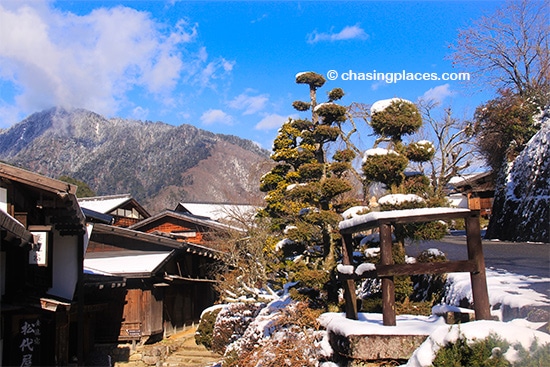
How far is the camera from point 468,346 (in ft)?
15.1

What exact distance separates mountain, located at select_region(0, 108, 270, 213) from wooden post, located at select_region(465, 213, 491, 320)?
77279 millimetres

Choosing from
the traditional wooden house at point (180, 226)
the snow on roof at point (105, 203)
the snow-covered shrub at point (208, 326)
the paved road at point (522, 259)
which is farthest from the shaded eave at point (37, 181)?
the snow on roof at point (105, 203)

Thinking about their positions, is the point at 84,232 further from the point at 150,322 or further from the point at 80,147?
the point at 80,147

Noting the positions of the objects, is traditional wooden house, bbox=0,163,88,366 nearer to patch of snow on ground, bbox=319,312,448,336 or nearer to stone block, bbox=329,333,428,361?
patch of snow on ground, bbox=319,312,448,336

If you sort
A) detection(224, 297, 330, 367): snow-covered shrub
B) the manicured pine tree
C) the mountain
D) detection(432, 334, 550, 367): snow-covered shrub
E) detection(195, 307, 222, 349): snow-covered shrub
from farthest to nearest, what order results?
the mountain < detection(195, 307, 222, 349): snow-covered shrub < the manicured pine tree < detection(224, 297, 330, 367): snow-covered shrub < detection(432, 334, 550, 367): snow-covered shrub

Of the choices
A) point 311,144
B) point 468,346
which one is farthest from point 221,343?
point 468,346

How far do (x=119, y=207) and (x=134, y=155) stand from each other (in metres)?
82.0

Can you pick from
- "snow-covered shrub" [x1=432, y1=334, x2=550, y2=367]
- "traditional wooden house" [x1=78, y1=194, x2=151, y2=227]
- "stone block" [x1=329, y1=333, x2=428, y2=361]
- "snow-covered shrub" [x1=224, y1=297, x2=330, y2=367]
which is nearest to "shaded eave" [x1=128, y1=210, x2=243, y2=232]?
"traditional wooden house" [x1=78, y1=194, x2=151, y2=227]

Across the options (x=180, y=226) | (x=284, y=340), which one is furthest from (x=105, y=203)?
(x=284, y=340)

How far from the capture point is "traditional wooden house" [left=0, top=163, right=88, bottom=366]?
9875 mm

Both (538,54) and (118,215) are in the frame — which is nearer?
(538,54)

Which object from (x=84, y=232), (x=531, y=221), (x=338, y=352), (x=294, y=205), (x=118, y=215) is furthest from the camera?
(x=118, y=215)

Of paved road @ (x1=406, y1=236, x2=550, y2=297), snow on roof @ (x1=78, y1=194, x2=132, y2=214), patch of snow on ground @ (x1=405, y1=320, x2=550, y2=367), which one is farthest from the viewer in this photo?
snow on roof @ (x1=78, y1=194, x2=132, y2=214)

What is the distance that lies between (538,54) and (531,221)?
1010 cm
